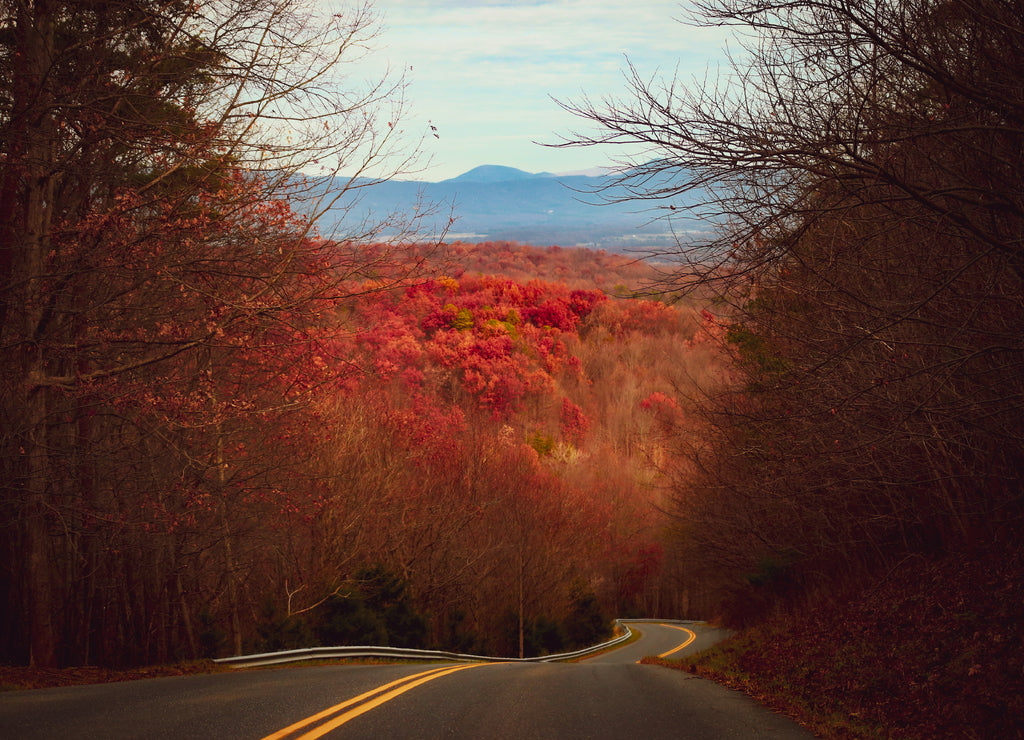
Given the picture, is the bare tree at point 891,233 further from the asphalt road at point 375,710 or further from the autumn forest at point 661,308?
the asphalt road at point 375,710

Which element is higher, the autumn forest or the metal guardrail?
the autumn forest

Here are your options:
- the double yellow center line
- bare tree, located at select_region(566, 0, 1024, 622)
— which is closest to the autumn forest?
bare tree, located at select_region(566, 0, 1024, 622)

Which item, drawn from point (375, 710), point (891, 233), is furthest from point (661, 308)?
point (375, 710)

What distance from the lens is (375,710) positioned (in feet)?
19.7

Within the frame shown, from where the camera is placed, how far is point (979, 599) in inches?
327

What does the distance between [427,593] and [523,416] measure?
90.9ft

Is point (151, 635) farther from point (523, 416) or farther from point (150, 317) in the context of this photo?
point (523, 416)

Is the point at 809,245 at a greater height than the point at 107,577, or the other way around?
the point at 809,245

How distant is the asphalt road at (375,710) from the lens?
505 centimetres

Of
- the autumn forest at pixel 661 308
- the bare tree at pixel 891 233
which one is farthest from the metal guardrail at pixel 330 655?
the bare tree at pixel 891 233

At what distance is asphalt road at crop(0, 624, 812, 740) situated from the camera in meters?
5.05

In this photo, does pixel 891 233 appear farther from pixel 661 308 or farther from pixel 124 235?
pixel 124 235

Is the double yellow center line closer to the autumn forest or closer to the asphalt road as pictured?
the asphalt road

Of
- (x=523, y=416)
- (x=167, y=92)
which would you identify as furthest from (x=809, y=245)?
(x=523, y=416)
